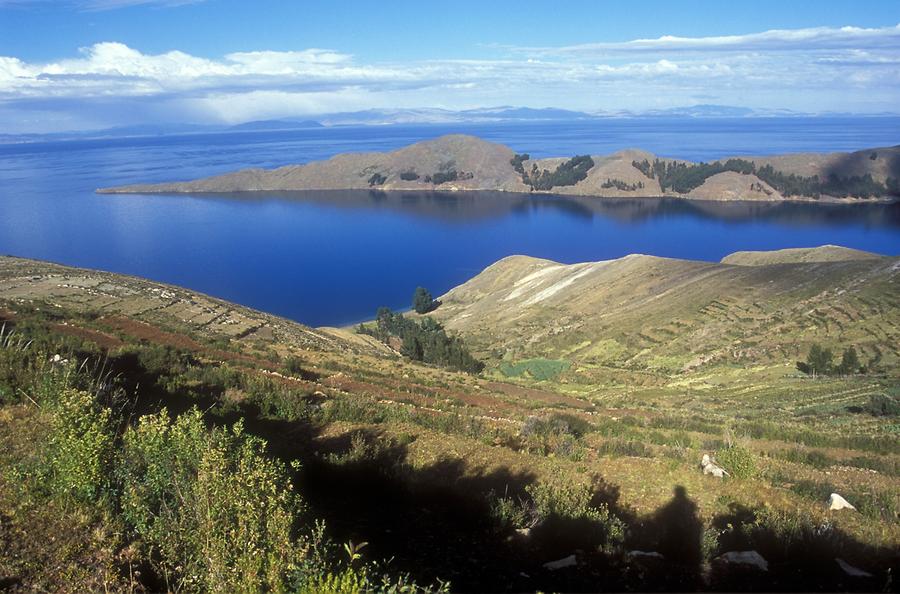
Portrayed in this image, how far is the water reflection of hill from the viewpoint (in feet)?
437

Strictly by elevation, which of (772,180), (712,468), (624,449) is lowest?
(624,449)

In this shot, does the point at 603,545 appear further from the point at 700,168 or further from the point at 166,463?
the point at 700,168

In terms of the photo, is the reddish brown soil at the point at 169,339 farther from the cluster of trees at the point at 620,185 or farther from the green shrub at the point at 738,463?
the cluster of trees at the point at 620,185

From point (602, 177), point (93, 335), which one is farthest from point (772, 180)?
point (93, 335)

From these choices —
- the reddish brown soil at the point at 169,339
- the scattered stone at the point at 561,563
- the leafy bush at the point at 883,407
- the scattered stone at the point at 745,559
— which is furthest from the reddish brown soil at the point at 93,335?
the leafy bush at the point at 883,407

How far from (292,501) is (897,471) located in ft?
40.2

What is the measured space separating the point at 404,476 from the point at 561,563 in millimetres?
3040

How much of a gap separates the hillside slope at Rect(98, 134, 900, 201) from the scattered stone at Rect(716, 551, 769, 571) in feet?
542

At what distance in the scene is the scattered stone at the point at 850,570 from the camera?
6.70 metres

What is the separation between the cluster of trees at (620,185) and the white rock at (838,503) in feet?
556

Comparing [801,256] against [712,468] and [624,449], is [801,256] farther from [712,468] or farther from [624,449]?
[712,468]

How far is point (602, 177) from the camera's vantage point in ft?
574

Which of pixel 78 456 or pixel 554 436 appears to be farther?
pixel 554 436

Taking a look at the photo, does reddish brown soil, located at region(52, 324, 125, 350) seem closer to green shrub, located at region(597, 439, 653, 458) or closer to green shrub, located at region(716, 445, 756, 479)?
green shrub, located at region(597, 439, 653, 458)
